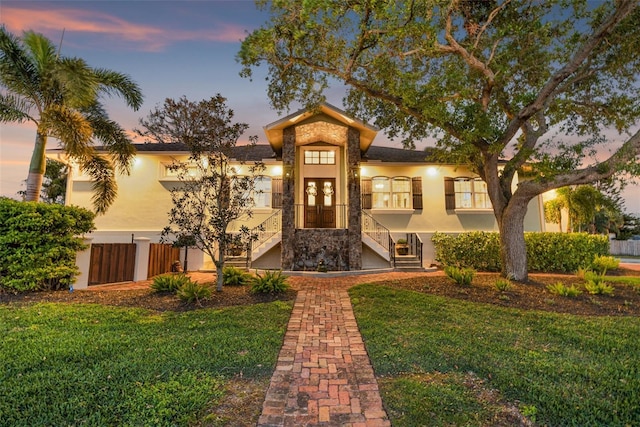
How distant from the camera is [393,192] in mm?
15609

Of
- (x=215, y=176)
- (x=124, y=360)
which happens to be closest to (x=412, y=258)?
(x=215, y=176)

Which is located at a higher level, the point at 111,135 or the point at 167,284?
the point at 111,135

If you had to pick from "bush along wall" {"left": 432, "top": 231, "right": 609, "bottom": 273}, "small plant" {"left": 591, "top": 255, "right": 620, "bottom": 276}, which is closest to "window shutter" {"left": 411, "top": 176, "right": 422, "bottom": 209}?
"bush along wall" {"left": 432, "top": 231, "right": 609, "bottom": 273}

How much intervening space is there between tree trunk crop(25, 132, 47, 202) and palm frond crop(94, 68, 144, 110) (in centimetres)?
284

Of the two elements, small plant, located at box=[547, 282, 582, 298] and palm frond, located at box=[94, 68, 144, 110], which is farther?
palm frond, located at box=[94, 68, 144, 110]

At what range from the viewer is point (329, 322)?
6.14m

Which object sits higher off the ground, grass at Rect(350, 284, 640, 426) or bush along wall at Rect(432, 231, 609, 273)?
bush along wall at Rect(432, 231, 609, 273)

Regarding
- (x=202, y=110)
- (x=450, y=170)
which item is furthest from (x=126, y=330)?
(x=450, y=170)

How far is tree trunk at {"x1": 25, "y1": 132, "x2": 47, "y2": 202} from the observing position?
9367 mm

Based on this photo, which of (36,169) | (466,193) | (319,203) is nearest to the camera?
(36,169)

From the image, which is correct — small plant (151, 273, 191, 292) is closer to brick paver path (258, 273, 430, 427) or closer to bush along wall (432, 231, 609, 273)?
brick paver path (258, 273, 430, 427)

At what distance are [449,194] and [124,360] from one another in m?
15.0

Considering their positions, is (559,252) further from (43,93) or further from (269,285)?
(43,93)

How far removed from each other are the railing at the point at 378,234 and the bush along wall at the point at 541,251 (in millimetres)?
2655
